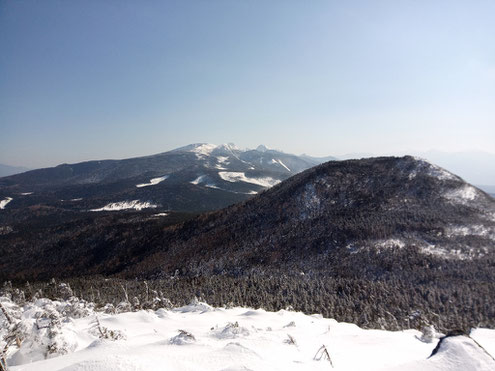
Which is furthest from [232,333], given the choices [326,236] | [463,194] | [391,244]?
[463,194]

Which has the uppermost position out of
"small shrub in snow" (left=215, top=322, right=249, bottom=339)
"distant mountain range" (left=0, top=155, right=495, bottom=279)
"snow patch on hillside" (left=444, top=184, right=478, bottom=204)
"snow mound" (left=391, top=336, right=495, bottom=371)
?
"snow mound" (left=391, top=336, right=495, bottom=371)

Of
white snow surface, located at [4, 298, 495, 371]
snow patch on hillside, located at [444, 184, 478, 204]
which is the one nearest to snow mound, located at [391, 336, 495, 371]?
white snow surface, located at [4, 298, 495, 371]

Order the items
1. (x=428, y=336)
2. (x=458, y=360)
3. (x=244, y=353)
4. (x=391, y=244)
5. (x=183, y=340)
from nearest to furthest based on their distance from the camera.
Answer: (x=458, y=360), (x=244, y=353), (x=183, y=340), (x=428, y=336), (x=391, y=244)

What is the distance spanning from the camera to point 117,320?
61.4 feet

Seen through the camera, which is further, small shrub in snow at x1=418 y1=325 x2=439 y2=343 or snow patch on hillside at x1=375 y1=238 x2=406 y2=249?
snow patch on hillside at x1=375 y1=238 x2=406 y2=249

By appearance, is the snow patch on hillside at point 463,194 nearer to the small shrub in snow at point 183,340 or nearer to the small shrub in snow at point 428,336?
the small shrub in snow at point 428,336

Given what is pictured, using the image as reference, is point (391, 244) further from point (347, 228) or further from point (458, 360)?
point (458, 360)

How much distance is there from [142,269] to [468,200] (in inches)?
3629

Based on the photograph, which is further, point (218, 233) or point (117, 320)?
point (218, 233)

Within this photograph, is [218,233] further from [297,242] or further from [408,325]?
[408,325]

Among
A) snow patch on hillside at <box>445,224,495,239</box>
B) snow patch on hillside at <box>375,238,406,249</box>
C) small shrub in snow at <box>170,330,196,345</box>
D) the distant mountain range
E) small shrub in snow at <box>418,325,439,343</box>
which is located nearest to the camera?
small shrub in snow at <box>170,330,196,345</box>

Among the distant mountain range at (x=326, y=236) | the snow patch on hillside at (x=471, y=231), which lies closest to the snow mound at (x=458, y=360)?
the distant mountain range at (x=326, y=236)

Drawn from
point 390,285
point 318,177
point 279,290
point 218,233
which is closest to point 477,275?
point 390,285

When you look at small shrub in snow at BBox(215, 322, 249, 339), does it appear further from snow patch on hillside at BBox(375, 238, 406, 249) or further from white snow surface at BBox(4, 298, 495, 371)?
snow patch on hillside at BBox(375, 238, 406, 249)
